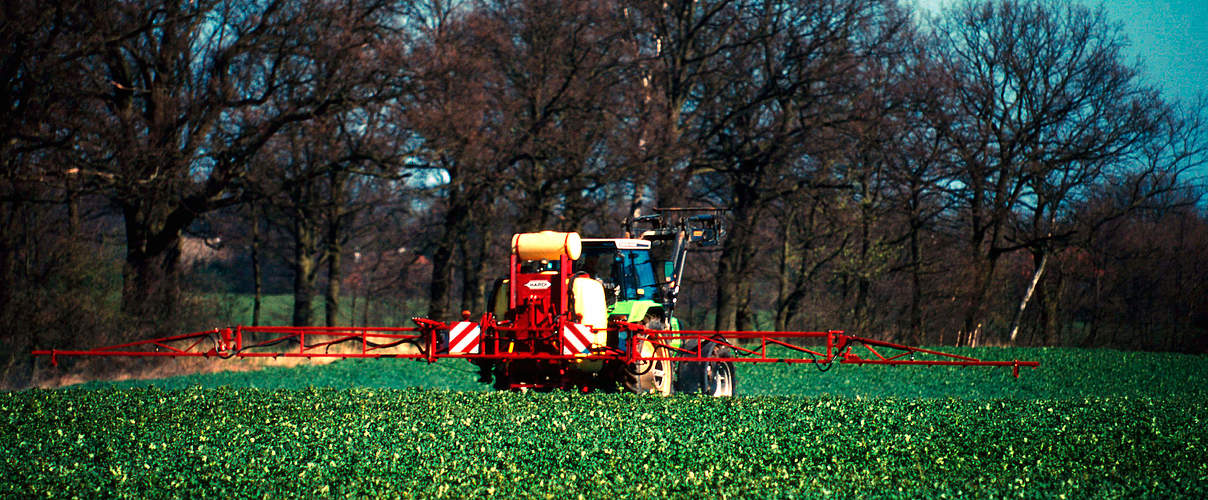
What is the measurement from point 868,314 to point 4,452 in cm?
3414

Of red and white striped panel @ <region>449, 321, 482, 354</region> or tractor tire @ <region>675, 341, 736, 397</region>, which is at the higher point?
red and white striped panel @ <region>449, 321, 482, 354</region>

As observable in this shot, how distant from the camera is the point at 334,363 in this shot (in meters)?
26.6

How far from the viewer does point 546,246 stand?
1311cm

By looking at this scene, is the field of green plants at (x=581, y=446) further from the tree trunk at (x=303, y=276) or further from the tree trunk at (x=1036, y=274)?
the tree trunk at (x=1036, y=274)

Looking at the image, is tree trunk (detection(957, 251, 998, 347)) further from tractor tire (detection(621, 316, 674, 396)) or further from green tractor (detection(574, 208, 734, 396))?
tractor tire (detection(621, 316, 674, 396))

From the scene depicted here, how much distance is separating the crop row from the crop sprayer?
0.64 meters

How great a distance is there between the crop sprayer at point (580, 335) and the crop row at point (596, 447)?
0.64m

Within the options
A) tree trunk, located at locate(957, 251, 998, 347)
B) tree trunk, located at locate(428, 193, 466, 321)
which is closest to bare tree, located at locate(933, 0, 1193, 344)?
tree trunk, located at locate(957, 251, 998, 347)

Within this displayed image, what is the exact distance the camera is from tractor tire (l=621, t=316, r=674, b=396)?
45.1 ft

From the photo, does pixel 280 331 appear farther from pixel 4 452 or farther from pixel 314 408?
pixel 4 452

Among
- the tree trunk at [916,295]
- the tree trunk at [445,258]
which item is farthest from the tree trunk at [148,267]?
the tree trunk at [916,295]

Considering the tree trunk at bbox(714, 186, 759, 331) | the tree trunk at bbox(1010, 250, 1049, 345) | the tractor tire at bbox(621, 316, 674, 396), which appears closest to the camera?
the tractor tire at bbox(621, 316, 674, 396)

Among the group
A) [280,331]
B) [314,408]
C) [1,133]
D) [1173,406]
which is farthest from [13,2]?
[1173,406]

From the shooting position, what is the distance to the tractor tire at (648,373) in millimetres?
13750
